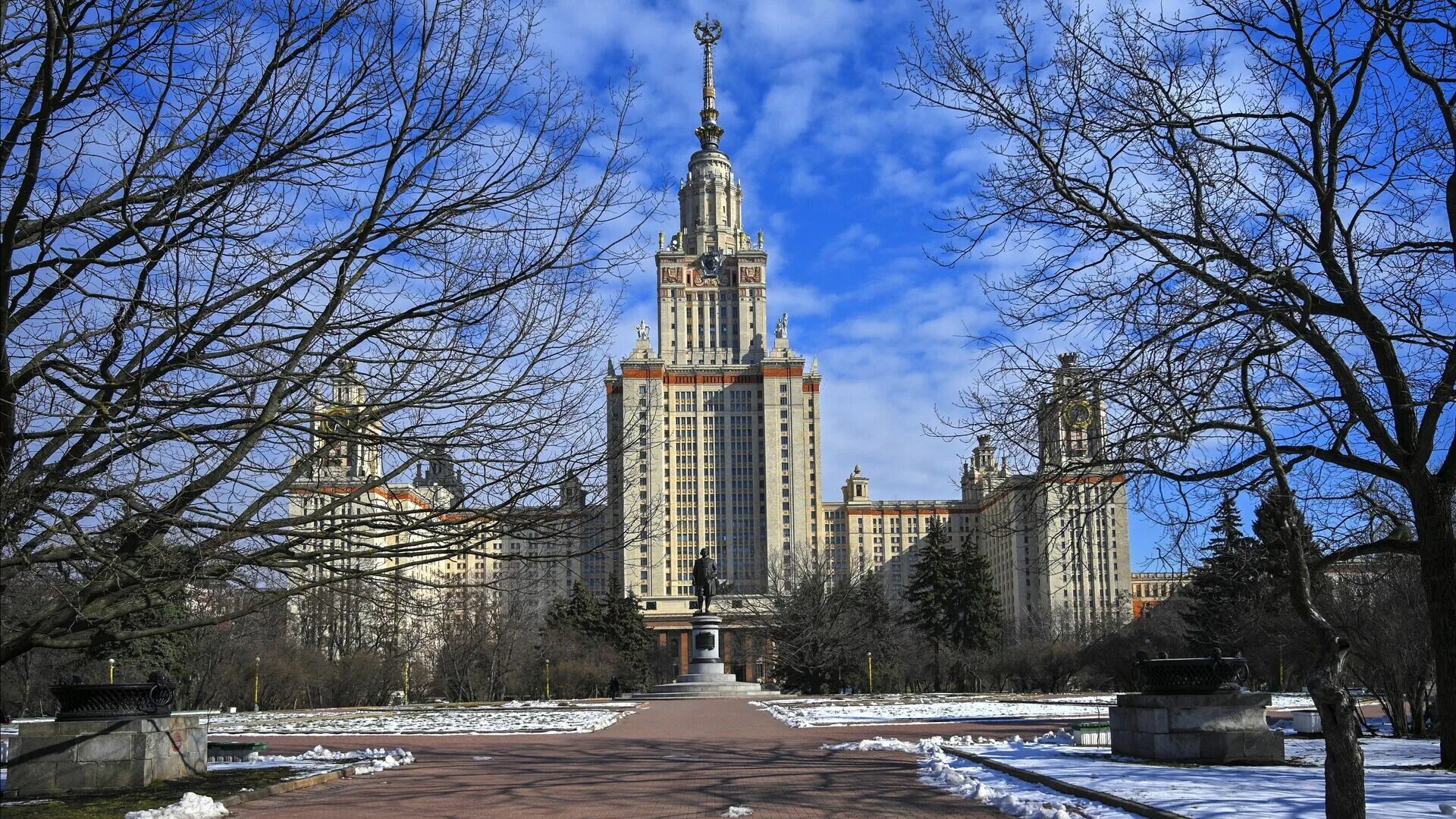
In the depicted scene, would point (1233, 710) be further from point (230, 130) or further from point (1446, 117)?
point (230, 130)

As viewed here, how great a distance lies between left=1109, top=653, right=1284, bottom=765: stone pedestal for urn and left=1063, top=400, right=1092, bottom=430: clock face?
3273 millimetres

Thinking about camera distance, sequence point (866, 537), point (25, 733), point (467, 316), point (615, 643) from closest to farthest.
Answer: point (467, 316)
point (25, 733)
point (615, 643)
point (866, 537)

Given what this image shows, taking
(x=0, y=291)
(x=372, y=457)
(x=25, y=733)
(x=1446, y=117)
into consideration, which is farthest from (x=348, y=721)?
(x=1446, y=117)

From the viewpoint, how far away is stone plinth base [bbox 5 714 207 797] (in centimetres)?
1309

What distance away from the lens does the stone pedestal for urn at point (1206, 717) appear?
1404 cm

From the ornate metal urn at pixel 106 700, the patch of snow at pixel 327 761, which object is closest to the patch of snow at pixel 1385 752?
the patch of snow at pixel 327 761

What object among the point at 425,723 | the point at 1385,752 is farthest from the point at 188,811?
the point at 425,723

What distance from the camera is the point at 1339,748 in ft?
27.0

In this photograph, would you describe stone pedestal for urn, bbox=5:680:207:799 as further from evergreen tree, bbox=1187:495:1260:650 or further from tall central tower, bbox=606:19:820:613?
tall central tower, bbox=606:19:820:613

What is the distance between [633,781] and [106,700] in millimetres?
6080

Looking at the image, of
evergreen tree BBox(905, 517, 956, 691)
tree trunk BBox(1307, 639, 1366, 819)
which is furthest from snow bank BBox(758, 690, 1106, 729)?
evergreen tree BBox(905, 517, 956, 691)

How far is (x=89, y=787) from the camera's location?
13.2 m

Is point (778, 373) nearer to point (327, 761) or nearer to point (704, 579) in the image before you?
point (704, 579)

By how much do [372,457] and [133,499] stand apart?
2499 millimetres
